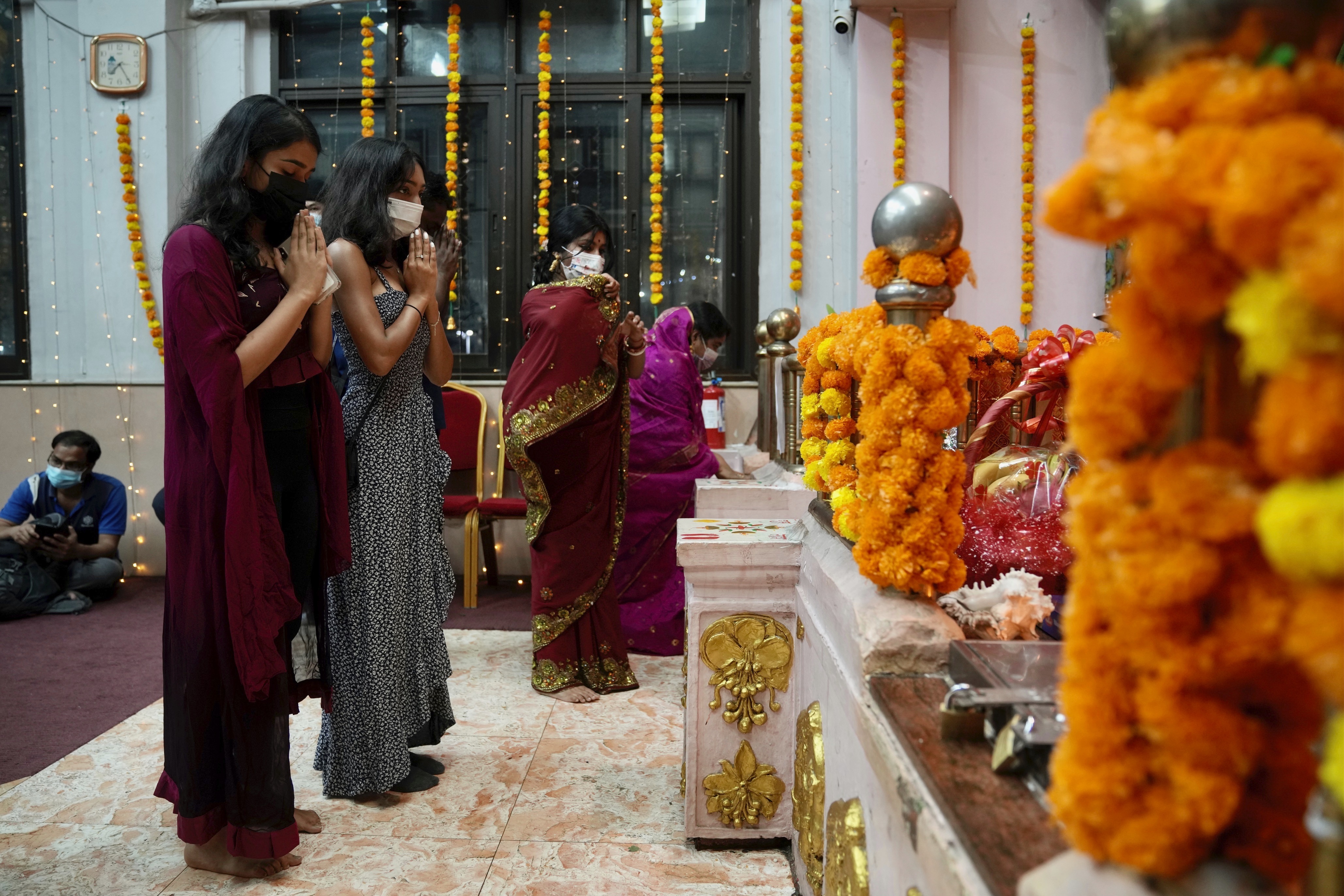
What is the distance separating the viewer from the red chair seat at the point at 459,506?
4391 millimetres

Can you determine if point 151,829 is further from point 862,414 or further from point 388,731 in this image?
point 862,414

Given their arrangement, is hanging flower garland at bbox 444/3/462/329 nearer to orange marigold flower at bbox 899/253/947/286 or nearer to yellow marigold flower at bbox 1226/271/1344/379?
orange marigold flower at bbox 899/253/947/286

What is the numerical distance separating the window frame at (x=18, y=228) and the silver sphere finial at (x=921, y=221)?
207 inches

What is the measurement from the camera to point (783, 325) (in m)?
3.49

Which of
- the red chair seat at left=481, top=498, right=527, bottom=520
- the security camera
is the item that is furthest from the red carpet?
the security camera

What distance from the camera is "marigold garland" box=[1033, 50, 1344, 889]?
455 mm

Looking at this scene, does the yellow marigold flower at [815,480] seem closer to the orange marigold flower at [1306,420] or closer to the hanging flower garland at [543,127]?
the orange marigold flower at [1306,420]

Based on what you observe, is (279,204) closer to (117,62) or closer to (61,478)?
(61,478)

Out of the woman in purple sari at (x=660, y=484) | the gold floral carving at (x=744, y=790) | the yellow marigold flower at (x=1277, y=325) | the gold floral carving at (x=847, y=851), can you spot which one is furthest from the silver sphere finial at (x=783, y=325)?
the yellow marigold flower at (x=1277, y=325)

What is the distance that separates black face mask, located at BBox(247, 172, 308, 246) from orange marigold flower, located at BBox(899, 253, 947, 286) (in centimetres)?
117

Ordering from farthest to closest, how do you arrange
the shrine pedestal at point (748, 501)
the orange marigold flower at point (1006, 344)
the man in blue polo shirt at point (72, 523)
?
1. the man in blue polo shirt at point (72, 523)
2. the shrine pedestal at point (748, 501)
3. the orange marigold flower at point (1006, 344)

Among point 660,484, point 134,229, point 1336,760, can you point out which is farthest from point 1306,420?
point 134,229

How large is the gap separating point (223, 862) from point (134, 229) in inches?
159

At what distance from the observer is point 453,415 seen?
4.81 metres
